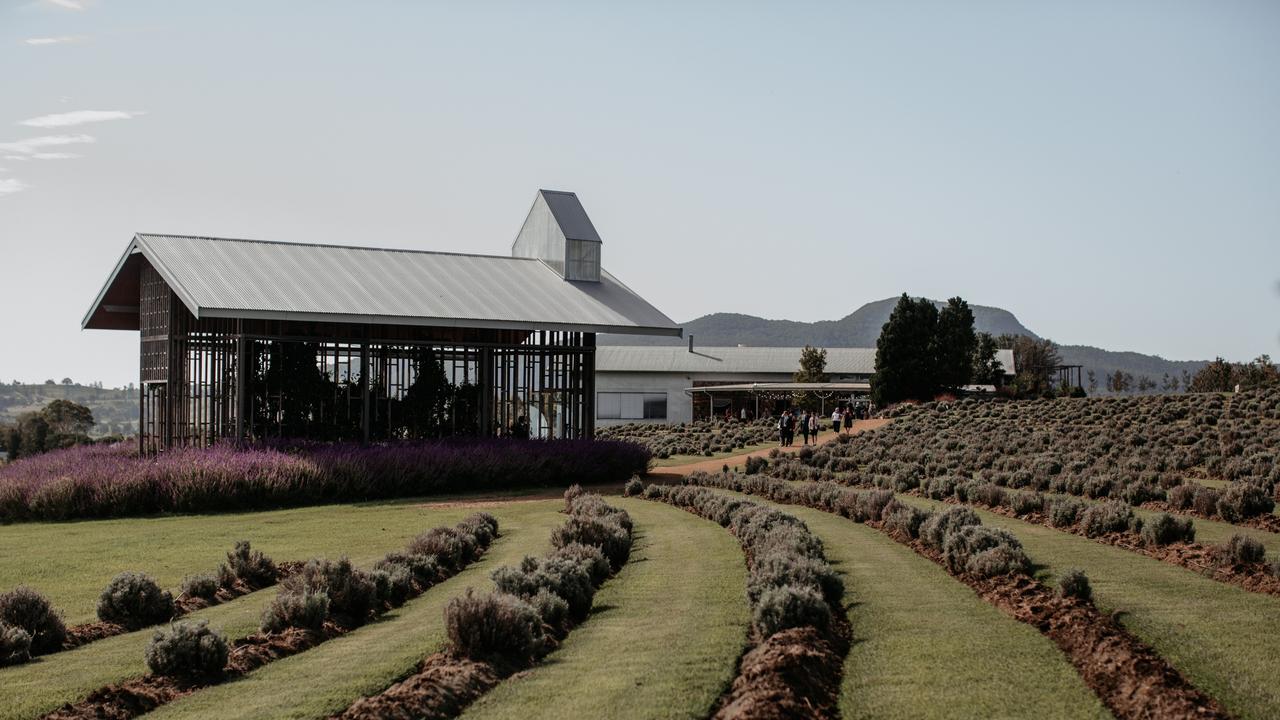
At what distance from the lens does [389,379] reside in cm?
3172

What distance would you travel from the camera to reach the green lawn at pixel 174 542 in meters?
14.4

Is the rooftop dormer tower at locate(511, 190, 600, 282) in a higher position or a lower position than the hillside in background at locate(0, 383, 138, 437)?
higher

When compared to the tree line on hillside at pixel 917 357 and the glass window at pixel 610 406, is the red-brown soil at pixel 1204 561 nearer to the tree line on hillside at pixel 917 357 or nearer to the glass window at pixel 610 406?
the tree line on hillside at pixel 917 357

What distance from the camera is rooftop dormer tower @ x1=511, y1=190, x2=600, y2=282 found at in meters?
37.8

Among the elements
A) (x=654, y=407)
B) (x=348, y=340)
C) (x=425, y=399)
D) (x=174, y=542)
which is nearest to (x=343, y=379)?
(x=348, y=340)

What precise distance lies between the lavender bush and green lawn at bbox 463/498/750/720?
12.7 metres

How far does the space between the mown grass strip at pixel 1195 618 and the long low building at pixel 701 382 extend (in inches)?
2103

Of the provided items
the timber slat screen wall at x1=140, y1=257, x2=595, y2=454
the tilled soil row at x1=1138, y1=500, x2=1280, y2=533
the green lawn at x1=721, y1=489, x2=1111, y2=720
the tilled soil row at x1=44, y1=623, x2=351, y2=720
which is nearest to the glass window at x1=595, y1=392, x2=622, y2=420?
the timber slat screen wall at x1=140, y1=257, x2=595, y2=454

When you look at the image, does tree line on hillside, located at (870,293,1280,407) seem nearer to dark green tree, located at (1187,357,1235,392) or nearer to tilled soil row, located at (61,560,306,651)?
dark green tree, located at (1187,357,1235,392)

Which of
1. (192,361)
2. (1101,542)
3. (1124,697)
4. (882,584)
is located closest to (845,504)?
(1101,542)

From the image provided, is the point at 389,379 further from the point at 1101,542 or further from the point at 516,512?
the point at 1101,542

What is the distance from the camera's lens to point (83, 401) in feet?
531

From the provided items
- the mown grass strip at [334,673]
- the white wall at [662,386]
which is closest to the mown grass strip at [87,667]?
the mown grass strip at [334,673]

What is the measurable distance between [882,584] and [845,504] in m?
7.92
